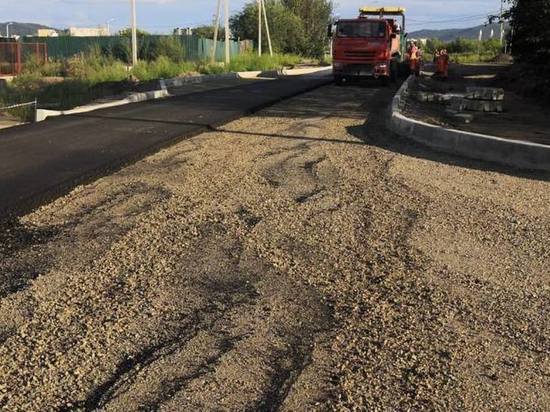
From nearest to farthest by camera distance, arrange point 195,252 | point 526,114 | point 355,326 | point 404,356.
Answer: point 404,356, point 355,326, point 195,252, point 526,114

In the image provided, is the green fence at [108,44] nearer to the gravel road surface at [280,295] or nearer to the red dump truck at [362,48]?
the red dump truck at [362,48]

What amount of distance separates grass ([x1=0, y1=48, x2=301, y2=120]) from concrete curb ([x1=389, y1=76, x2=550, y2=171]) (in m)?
8.86

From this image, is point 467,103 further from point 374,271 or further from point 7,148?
point 374,271

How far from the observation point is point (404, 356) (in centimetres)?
383

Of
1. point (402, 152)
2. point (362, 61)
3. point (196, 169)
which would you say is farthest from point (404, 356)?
point (362, 61)

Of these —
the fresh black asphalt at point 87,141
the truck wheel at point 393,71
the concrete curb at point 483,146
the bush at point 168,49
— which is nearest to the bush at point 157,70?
the bush at point 168,49

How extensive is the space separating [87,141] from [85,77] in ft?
60.2

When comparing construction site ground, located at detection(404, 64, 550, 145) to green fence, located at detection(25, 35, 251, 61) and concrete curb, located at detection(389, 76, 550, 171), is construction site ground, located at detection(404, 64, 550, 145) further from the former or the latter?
green fence, located at detection(25, 35, 251, 61)

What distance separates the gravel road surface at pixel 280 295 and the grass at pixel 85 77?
30.7 ft

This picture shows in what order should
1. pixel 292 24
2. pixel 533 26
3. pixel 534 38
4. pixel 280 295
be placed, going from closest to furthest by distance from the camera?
1. pixel 280 295
2. pixel 533 26
3. pixel 534 38
4. pixel 292 24

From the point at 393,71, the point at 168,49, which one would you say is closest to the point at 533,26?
the point at 393,71

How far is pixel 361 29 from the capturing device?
27.1 metres

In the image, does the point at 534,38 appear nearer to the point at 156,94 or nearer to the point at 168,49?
the point at 156,94

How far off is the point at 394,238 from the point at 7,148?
282 inches
